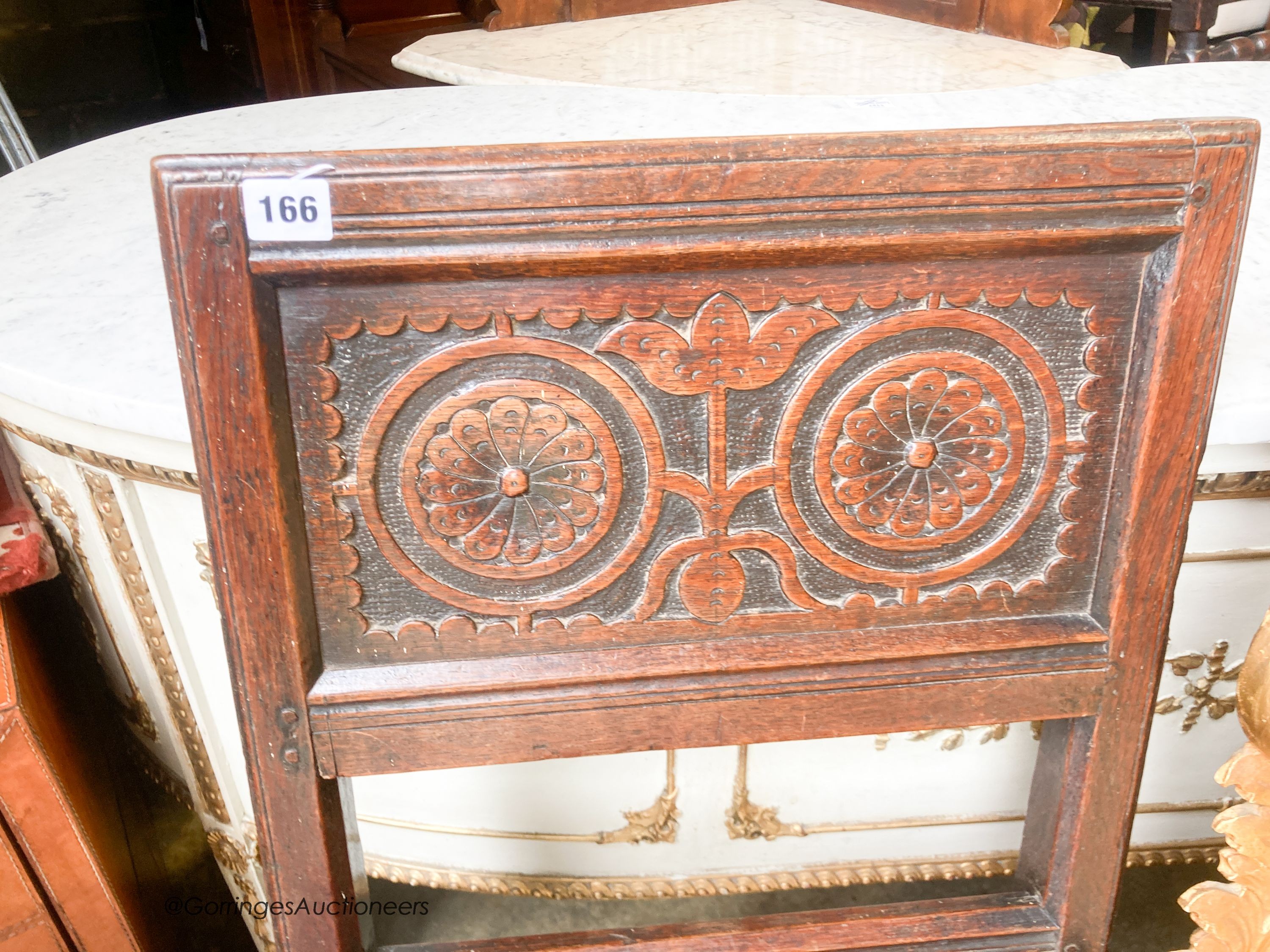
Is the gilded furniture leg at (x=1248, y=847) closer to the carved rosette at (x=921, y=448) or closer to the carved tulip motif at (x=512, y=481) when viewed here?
the carved rosette at (x=921, y=448)

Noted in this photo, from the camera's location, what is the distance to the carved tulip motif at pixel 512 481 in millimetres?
492

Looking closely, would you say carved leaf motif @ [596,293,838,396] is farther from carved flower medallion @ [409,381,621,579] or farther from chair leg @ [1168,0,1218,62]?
chair leg @ [1168,0,1218,62]

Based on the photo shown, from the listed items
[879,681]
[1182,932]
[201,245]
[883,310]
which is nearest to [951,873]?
[1182,932]

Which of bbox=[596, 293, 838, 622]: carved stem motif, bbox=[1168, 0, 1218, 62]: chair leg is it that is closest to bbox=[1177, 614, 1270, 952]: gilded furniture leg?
bbox=[596, 293, 838, 622]: carved stem motif

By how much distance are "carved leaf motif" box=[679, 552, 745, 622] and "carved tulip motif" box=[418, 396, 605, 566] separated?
0.06 metres

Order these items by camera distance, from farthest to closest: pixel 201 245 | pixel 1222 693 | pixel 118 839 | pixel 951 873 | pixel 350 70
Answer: pixel 350 70 < pixel 118 839 < pixel 951 873 < pixel 1222 693 < pixel 201 245

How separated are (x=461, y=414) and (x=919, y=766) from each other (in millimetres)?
666

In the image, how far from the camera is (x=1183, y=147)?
1.49ft

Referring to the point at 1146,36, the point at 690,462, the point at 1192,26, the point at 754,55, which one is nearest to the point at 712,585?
the point at 690,462

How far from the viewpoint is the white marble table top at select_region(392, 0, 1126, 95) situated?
1617 millimetres

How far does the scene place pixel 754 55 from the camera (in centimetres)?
180

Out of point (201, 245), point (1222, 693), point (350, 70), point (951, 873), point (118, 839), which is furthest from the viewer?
point (350, 70)

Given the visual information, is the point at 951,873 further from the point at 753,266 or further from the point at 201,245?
the point at 201,245

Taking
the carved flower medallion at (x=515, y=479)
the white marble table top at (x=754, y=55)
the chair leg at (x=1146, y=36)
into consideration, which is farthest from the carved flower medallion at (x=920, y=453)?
the chair leg at (x=1146, y=36)
